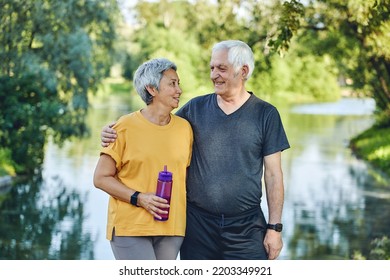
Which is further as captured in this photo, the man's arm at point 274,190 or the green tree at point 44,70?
the green tree at point 44,70

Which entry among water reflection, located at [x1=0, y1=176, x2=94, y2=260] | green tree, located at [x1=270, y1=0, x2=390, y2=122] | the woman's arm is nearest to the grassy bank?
green tree, located at [x1=270, y1=0, x2=390, y2=122]

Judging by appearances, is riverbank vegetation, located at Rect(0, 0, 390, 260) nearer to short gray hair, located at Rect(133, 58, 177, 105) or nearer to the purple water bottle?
short gray hair, located at Rect(133, 58, 177, 105)

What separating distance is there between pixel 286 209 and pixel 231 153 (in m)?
10.6

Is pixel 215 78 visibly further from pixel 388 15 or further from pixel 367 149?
pixel 367 149

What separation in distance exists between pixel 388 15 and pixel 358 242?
4.07 m

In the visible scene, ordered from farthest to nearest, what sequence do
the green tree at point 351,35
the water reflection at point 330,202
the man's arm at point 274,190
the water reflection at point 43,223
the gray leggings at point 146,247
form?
1. the water reflection at point 330,202
2. the water reflection at point 43,223
3. the green tree at point 351,35
4. the man's arm at point 274,190
5. the gray leggings at point 146,247

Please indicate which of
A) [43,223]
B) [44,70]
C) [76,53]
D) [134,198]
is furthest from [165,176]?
[76,53]

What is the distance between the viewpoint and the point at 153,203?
Answer: 154 inches

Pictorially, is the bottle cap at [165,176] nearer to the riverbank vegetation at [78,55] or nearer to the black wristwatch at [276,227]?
the black wristwatch at [276,227]

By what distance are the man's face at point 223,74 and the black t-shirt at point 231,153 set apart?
0.11 m

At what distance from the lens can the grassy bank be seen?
69.3 feet

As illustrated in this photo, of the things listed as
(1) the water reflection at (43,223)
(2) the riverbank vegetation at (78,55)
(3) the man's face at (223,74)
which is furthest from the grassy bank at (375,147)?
(3) the man's face at (223,74)

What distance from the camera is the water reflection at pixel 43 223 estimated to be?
1090 centimetres
